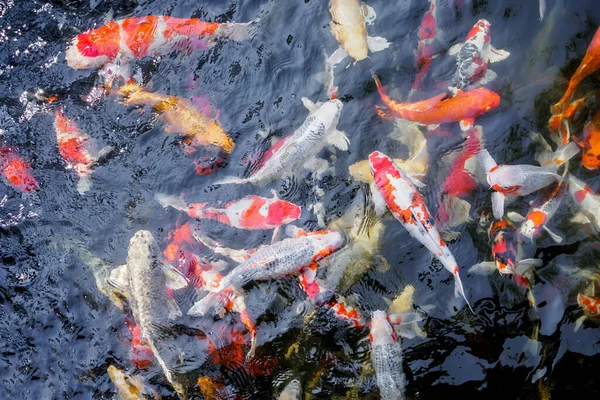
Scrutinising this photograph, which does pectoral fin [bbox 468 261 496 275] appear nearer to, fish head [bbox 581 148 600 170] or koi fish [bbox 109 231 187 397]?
fish head [bbox 581 148 600 170]

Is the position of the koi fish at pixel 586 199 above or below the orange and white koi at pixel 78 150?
below

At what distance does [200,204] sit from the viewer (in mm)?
5516

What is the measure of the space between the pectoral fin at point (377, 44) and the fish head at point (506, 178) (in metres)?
1.92

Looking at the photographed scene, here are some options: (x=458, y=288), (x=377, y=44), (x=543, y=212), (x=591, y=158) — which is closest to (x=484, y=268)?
(x=458, y=288)

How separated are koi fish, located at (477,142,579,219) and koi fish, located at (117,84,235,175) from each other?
2862 mm

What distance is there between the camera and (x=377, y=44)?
573 cm

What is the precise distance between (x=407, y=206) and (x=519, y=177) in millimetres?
1123

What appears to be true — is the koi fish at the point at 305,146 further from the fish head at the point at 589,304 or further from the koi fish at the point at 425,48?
the fish head at the point at 589,304

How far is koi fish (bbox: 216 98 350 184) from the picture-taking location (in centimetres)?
532

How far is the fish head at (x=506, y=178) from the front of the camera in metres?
4.83

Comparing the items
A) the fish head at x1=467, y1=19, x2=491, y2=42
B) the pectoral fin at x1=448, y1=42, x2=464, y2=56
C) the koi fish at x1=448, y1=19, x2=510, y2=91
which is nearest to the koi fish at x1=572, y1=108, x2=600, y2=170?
the koi fish at x1=448, y1=19, x2=510, y2=91

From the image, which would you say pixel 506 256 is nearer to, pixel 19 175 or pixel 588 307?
pixel 588 307

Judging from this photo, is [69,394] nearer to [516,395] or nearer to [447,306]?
[447,306]

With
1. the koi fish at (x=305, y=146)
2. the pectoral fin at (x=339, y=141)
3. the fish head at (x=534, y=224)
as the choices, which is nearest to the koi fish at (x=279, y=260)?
the koi fish at (x=305, y=146)
